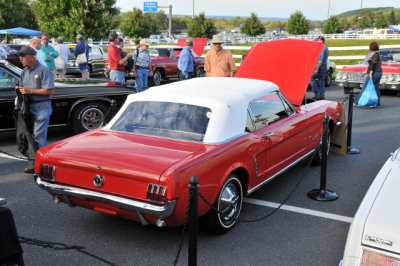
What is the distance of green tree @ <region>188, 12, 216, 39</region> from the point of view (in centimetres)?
5609

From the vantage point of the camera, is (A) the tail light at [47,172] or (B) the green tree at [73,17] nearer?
(A) the tail light at [47,172]

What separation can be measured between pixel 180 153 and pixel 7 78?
5136 mm

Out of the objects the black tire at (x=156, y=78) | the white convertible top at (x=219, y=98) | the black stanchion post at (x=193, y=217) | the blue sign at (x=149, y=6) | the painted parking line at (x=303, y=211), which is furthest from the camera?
the blue sign at (x=149, y=6)

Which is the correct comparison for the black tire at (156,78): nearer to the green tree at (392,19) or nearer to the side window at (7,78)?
the side window at (7,78)

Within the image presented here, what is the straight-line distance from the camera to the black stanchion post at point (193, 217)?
9.80 ft

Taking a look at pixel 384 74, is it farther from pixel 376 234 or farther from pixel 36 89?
pixel 376 234

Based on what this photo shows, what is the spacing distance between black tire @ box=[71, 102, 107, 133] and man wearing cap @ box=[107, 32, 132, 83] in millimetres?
2602

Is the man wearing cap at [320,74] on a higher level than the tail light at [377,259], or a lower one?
higher

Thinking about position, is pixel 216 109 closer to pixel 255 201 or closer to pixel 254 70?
pixel 255 201

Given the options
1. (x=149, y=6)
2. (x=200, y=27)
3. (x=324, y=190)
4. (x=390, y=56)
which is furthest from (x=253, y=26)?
(x=324, y=190)

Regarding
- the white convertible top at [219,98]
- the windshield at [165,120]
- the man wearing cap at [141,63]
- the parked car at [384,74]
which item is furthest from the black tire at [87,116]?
the parked car at [384,74]

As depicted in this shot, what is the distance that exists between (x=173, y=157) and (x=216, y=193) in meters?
0.55

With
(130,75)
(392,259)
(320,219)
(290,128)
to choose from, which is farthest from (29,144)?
(130,75)

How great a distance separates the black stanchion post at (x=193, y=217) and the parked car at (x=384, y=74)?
11991mm
